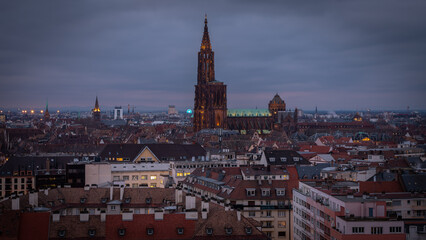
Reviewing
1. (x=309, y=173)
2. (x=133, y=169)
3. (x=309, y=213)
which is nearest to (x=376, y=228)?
(x=309, y=213)

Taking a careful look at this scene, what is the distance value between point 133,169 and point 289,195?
40896 millimetres

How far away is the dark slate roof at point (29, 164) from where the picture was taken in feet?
444

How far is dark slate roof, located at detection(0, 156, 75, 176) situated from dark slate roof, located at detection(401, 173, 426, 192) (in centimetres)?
8100

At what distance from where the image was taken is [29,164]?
456 ft

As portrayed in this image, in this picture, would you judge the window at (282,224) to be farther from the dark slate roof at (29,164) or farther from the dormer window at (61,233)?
the dark slate roof at (29,164)

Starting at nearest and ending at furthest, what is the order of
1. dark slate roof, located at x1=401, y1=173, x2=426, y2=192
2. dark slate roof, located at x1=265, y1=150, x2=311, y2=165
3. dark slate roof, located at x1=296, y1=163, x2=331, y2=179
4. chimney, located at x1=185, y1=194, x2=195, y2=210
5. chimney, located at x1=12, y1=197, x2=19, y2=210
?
1. chimney, located at x1=12, y1=197, x2=19, y2=210
2. chimney, located at x1=185, y1=194, x2=195, y2=210
3. dark slate roof, located at x1=401, y1=173, x2=426, y2=192
4. dark slate roof, located at x1=296, y1=163, x2=331, y2=179
5. dark slate roof, located at x1=265, y1=150, x2=311, y2=165

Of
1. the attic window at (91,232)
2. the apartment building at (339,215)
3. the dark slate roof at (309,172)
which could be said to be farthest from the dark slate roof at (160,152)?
the attic window at (91,232)

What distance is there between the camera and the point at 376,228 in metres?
61.4

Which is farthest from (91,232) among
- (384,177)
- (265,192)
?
(384,177)

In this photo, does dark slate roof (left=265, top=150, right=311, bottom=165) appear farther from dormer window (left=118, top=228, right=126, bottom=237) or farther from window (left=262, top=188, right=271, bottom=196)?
dormer window (left=118, top=228, right=126, bottom=237)

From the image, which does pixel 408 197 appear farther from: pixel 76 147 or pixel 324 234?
pixel 76 147

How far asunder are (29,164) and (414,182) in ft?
284

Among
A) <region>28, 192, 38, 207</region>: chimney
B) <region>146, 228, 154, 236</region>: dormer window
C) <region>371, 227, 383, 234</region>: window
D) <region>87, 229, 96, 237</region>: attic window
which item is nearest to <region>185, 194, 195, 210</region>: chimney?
<region>146, 228, 154, 236</region>: dormer window

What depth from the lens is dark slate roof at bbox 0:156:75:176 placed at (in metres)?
135
